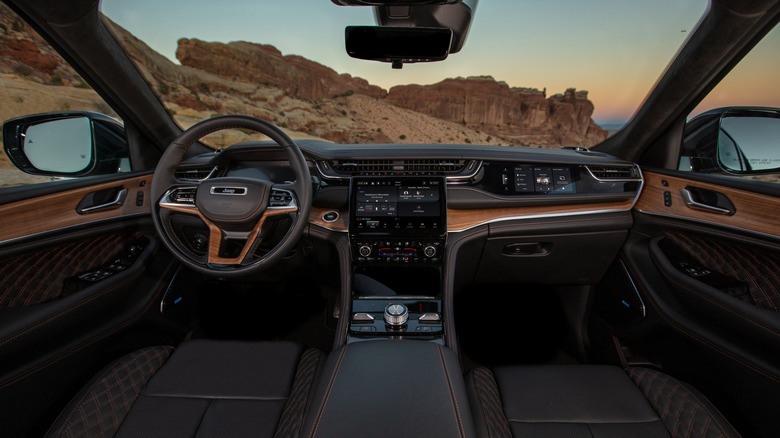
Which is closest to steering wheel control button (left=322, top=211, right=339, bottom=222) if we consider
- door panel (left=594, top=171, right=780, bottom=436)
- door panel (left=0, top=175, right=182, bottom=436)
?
door panel (left=0, top=175, right=182, bottom=436)

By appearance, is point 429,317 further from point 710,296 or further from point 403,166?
point 710,296

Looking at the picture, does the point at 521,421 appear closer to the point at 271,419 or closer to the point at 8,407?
the point at 271,419

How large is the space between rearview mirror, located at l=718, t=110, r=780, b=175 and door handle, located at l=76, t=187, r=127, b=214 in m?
3.30

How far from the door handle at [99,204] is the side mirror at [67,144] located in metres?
0.21

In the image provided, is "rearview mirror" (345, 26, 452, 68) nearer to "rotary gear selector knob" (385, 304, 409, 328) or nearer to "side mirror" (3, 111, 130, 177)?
"rotary gear selector knob" (385, 304, 409, 328)

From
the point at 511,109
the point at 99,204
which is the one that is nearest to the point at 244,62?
the point at 511,109

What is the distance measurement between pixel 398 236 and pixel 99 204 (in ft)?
5.35

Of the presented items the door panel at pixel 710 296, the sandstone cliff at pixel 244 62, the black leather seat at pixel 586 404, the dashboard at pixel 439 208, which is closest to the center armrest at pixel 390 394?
the black leather seat at pixel 586 404

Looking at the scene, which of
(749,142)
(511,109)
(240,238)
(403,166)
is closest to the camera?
(240,238)

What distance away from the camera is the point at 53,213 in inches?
74.5

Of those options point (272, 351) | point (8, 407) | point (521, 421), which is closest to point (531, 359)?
point (521, 421)

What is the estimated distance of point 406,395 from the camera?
1.25 m

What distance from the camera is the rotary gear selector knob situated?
6.30ft

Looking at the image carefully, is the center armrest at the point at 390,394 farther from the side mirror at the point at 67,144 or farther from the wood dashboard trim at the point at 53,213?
the side mirror at the point at 67,144
